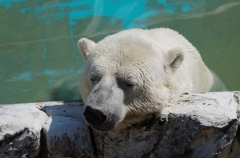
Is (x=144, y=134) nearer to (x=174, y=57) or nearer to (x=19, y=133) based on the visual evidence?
(x=174, y=57)

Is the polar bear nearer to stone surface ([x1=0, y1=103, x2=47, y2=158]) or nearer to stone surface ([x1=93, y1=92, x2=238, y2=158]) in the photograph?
stone surface ([x1=93, y1=92, x2=238, y2=158])

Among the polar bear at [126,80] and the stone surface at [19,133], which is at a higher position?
the polar bear at [126,80]

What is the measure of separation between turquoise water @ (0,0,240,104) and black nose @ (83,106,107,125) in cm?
A: 276

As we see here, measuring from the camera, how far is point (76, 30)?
6.82 meters

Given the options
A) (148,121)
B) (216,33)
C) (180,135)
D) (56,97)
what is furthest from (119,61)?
(216,33)

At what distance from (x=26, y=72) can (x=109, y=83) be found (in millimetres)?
3220

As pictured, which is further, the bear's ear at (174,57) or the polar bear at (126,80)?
the bear's ear at (174,57)

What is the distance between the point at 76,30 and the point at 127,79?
4.15 m

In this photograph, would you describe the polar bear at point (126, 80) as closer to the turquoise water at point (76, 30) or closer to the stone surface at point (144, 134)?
the stone surface at point (144, 134)

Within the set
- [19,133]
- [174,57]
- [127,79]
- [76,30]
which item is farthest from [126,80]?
[76,30]

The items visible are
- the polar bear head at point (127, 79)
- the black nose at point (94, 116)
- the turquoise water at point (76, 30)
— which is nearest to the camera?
the black nose at point (94, 116)

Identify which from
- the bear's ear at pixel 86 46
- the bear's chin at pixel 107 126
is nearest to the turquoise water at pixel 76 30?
the bear's ear at pixel 86 46

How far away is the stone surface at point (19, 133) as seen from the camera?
274 centimetres

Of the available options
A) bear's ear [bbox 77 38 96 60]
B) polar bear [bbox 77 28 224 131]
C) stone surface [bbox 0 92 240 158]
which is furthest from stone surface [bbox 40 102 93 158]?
bear's ear [bbox 77 38 96 60]
